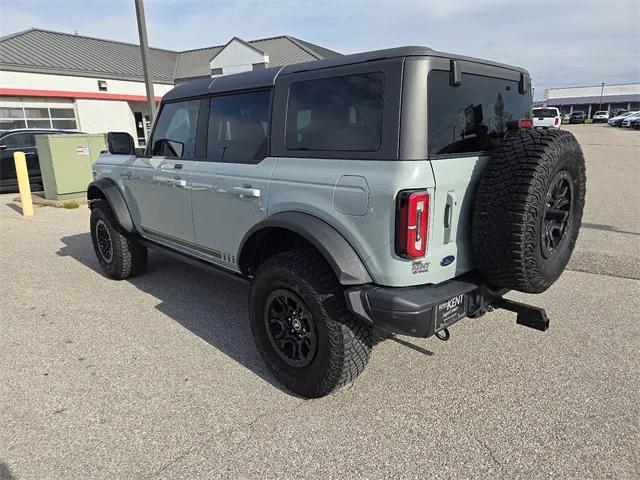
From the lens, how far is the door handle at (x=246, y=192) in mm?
3034

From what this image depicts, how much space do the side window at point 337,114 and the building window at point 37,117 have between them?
19.7m

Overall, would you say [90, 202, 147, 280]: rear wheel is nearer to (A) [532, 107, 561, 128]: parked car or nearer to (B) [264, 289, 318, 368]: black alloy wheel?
(B) [264, 289, 318, 368]: black alloy wheel

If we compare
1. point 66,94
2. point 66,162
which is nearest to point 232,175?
point 66,162

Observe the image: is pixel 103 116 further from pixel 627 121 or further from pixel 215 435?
pixel 627 121

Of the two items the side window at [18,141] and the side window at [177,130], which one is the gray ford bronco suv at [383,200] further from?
the side window at [18,141]

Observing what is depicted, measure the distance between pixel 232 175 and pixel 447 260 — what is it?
1648 millimetres

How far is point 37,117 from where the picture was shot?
64.1 feet

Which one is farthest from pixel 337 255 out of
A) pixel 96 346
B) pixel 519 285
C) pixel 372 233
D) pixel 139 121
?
pixel 139 121

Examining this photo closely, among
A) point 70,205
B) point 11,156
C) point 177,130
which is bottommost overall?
point 70,205

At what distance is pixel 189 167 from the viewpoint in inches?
146

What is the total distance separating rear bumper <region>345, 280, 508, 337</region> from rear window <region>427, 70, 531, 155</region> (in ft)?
2.48

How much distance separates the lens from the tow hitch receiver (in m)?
2.74

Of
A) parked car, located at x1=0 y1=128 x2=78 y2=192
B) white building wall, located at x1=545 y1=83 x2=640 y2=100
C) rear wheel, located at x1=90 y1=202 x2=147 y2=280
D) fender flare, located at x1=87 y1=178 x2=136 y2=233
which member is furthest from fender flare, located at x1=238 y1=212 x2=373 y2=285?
white building wall, located at x1=545 y1=83 x2=640 y2=100

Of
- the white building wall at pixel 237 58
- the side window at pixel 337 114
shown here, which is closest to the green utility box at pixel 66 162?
the side window at pixel 337 114
